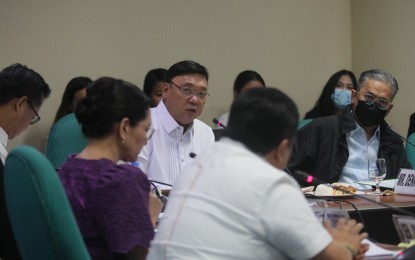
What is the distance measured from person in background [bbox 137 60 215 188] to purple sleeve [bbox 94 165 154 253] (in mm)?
1300

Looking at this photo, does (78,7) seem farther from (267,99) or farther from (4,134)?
(267,99)

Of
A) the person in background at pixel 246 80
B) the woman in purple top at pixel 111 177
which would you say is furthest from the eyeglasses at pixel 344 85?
the woman in purple top at pixel 111 177

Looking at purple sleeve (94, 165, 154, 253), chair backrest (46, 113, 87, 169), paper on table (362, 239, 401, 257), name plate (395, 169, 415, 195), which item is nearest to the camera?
purple sleeve (94, 165, 154, 253)

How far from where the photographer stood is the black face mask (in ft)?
10.1

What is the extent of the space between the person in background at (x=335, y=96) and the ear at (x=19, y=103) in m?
2.87

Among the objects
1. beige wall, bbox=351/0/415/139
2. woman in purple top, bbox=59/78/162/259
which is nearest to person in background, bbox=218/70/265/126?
beige wall, bbox=351/0/415/139

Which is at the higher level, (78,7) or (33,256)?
(78,7)

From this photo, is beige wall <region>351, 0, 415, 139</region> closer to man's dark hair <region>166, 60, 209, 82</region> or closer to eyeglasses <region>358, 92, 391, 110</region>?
eyeglasses <region>358, 92, 391, 110</region>

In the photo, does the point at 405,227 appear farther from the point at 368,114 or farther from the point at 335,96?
the point at 335,96

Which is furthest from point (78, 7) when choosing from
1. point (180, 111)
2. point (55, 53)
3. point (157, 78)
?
point (180, 111)

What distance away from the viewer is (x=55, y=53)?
428 cm

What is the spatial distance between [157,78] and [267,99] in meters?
3.07

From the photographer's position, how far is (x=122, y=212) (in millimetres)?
1473

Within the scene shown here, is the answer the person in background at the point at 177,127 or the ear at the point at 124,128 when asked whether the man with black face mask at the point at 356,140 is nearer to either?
the person in background at the point at 177,127
